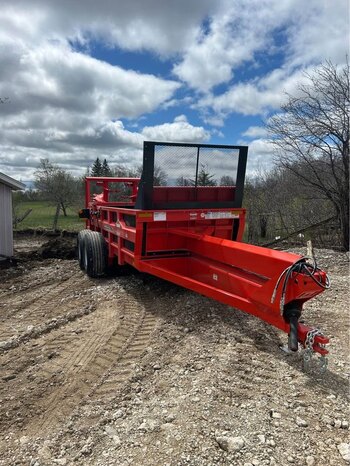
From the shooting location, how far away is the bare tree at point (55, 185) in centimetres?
2466

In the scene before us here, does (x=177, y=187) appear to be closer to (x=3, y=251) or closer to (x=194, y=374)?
(x=194, y=374)

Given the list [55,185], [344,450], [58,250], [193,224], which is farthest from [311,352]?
[55,185]

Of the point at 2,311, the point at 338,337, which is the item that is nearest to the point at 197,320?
the point at 338,337

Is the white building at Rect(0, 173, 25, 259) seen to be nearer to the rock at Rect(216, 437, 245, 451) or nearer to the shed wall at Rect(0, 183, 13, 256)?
the shed wall at Rect(0, 183, 13, 256)

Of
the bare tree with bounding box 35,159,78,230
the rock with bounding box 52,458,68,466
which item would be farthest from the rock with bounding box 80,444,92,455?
the bare tree with bounding box 35,159,78,230

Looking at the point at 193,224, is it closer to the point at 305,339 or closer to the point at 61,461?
the point at 305,339

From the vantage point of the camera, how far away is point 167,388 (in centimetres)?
337

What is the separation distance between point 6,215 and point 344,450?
10.0 meters

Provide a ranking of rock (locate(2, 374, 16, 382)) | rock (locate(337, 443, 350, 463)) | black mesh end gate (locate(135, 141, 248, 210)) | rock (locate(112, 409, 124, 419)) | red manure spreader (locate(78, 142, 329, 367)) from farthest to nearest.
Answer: black mesh end gate (locate(135, 141, 248, 210)) < red manure spreader (locate(78, 142, 329, 367)) < rock (locate(2, 374, 16, 382)) < rock (locate(112, 409, 124, 419)) < rock (locate(337, 443, 350, 463))

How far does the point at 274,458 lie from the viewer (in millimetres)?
2461

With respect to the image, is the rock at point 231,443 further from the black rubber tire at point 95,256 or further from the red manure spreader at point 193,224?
the black rubber tire at point 95,256

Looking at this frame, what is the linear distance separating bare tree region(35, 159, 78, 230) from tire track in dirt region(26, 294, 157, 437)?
777 inches

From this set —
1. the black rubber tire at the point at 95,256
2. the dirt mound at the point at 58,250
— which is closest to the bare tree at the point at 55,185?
the dirt mound at the point at 58,250

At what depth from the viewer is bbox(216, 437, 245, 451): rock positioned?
8.35 ft
